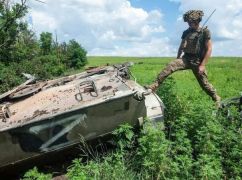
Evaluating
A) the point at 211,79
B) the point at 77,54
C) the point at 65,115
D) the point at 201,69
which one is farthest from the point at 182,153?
the point at 77,54

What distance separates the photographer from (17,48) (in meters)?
23.5

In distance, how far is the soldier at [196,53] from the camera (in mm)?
8789

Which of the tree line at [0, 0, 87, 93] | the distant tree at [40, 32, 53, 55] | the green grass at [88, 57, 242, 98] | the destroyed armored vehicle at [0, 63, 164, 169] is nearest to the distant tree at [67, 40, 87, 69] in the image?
the distant tree at [40, 32, 53, 55]

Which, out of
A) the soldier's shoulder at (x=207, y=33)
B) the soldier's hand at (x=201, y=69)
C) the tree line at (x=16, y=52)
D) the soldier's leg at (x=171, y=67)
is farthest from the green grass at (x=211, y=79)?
the tree line at (x=16, y=52)

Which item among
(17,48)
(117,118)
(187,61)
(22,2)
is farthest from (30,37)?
(117,118)

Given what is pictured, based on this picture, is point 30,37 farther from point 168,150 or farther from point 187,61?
point 168,150

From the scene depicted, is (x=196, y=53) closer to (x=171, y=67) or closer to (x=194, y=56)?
(x=194, y=56)

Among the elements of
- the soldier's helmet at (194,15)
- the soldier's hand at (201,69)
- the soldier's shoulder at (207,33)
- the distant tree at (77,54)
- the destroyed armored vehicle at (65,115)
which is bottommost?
the distant tree at (77,54)

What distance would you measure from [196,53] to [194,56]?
10 centimetres

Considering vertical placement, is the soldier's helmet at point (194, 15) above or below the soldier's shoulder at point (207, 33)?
above

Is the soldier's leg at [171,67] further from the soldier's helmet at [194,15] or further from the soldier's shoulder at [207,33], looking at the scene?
the soldier's helmet at [194,15]

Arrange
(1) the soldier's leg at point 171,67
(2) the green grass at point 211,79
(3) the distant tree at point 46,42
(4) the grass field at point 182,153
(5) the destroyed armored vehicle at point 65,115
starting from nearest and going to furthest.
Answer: (4) the grass field at point 182,153, (5) the destroyed armored vehicle at point 65,115, (1) the soldier's leg at point 171,67, (2) the green grass at point 211,79, (3) the distant tree at point 46,42

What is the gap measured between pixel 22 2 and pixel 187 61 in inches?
511

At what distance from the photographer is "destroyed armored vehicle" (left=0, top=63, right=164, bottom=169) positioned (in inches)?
257
